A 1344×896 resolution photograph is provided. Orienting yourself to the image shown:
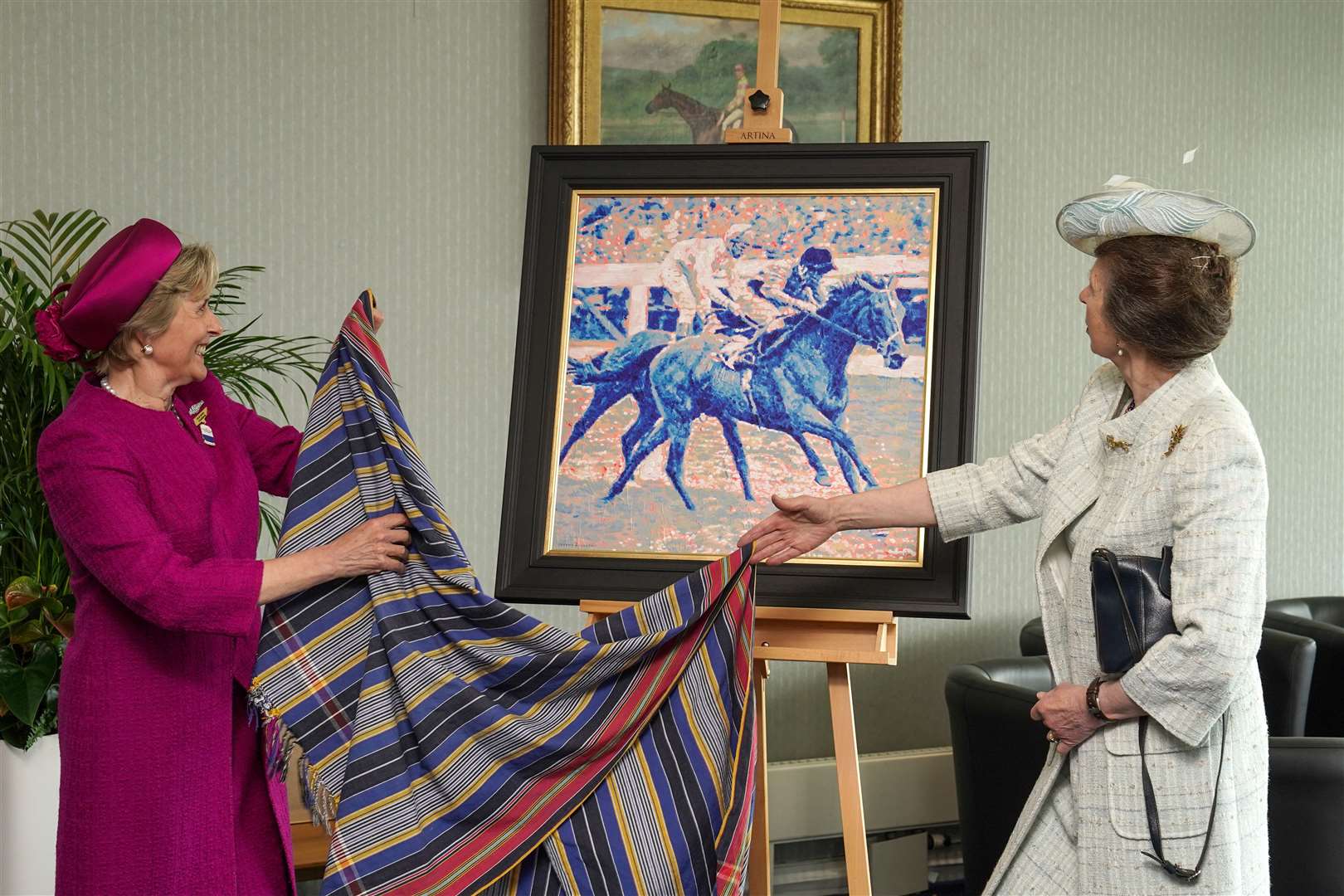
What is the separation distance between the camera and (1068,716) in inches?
68.5

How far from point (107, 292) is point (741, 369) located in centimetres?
109

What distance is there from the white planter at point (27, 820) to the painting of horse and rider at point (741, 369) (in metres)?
1.13

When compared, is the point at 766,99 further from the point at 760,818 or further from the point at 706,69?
the point at 760,818

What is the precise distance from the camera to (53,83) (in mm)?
2869

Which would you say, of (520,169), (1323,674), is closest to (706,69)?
(520,169)

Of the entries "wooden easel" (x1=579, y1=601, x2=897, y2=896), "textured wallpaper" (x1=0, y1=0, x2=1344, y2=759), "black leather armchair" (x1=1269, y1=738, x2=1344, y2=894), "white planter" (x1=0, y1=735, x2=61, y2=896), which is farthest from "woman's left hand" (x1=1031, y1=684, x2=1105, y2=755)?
"white planter" (x1=0, y1=735, x2=61, y2=896)

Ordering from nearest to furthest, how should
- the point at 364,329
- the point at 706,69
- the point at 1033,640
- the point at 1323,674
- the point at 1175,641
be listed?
the point at 1175,641 < the point at 364,329 < the point at 1323,674 < the point at 1033,640 < the point at 706,69

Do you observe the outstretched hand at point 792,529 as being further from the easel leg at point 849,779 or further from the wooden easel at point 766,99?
the wooden easel at point 766,99

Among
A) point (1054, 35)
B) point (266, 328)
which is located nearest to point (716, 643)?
point (266, 328)

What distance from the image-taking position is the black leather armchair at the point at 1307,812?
89.9 inches

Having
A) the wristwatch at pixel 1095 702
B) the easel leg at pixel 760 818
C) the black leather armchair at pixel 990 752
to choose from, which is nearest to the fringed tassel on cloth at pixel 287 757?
the easel leg at pixel 760 818

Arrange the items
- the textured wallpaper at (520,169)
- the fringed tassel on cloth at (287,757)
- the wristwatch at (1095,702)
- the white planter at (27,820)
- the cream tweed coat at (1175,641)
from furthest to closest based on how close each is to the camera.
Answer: the textured wallpaper at (520,169) < the white planter at (27,820) < the fringed tassel on cloth at (287,757) < the wristwatch at (1095,702) < the cream tweed coat at (1175,641)

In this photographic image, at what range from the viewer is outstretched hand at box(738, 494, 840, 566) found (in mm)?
2113

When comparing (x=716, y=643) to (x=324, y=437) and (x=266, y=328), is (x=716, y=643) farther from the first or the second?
(x=266, y=328)
